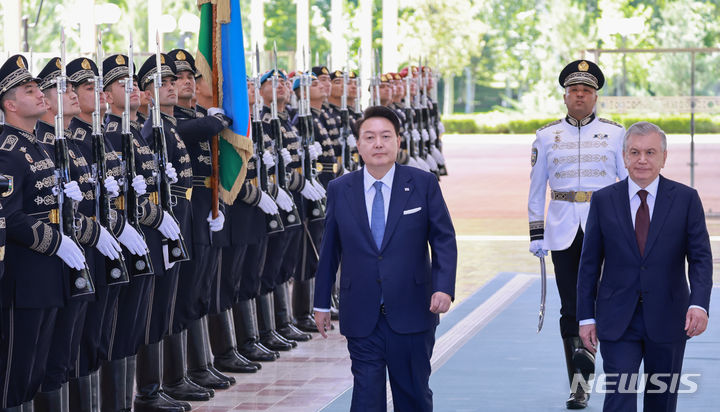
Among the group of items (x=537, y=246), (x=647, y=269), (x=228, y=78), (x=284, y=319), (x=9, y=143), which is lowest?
(x=284, y=319)

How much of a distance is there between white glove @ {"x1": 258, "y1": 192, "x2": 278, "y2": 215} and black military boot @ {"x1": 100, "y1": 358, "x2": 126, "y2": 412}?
1.96 m

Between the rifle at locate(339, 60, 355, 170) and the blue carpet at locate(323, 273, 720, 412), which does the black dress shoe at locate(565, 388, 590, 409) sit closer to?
the blue carpet at locate(323, 273, 720, 412)

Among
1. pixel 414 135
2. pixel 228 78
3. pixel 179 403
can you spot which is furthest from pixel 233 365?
pixel 414 135

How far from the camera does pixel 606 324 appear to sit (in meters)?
5.07

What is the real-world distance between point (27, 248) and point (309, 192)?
375 cm

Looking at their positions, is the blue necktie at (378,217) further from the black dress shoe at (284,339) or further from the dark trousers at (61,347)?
the black dress shoe at (284,339)

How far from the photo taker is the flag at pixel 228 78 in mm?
7512

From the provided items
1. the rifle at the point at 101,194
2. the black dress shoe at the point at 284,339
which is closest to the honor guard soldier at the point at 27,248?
the rifle at the point at 101,194

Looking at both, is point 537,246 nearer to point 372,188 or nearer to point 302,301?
point 372,188

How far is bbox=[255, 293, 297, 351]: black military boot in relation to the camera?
8570 millimetres

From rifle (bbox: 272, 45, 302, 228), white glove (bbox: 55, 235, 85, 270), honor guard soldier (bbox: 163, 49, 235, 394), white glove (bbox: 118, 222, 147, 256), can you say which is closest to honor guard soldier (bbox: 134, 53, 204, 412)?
honor guard soldier (bbox: 163, 49, 235, 394)

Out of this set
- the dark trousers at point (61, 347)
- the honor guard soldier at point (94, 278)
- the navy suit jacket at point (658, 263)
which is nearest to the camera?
the navy suit jacket at point (658, 263)

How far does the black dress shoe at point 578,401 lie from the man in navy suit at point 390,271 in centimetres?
180

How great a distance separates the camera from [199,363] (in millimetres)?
7398
